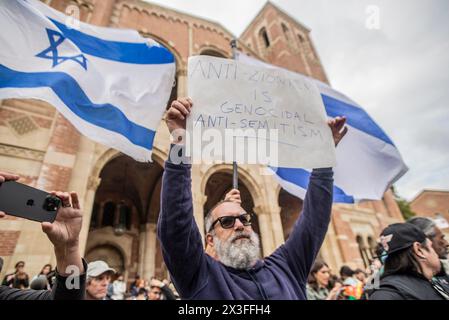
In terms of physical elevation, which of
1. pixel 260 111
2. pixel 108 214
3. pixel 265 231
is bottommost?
pixel 260 111

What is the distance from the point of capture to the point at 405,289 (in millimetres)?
1408

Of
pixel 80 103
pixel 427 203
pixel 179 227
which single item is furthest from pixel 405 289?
pixel 427 203

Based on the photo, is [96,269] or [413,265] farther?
[96,269]

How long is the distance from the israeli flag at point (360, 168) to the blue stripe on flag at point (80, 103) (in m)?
1.65

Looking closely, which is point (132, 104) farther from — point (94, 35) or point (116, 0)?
point (116, 0)

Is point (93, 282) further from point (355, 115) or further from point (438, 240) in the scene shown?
point (355, 115)

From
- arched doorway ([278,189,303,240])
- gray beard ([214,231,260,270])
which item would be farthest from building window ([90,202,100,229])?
gray beard ([214,231,260,270])

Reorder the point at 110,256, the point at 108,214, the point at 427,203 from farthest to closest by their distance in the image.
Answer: the point at 427,203 → the point at 108,214 → the point at 110,256

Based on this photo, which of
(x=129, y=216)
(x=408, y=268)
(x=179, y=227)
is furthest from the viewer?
(x=129, y=216)

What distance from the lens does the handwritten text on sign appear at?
154 cm

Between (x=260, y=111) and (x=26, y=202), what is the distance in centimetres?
138

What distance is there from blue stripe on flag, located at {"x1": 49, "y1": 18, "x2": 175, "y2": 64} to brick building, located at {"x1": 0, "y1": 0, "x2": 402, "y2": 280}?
345 centimetres

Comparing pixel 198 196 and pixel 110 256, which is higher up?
pixel 198 196
